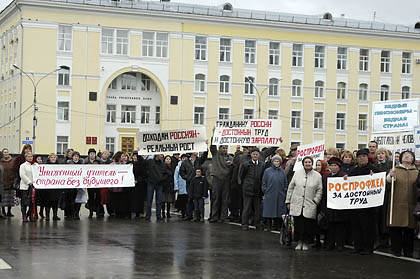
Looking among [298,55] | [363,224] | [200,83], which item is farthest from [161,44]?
[363,224]

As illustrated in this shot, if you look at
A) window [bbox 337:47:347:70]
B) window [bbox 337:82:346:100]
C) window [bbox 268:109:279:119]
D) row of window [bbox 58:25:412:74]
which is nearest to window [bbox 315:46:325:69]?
row of window [bbox 58:25:412:74]

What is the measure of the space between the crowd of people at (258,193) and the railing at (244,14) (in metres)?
42.6

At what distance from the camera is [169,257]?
1243 centimetres

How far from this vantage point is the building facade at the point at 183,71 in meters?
61.2

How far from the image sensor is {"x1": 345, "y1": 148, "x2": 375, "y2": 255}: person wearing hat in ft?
44.6

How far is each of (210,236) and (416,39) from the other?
61082 mm

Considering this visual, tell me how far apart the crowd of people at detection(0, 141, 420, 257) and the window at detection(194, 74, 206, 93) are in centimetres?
4299

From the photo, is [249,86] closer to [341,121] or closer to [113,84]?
[341,121]

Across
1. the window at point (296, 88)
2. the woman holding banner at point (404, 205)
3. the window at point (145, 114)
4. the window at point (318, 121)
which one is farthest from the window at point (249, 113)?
the woman holding banner at point (404, 205)

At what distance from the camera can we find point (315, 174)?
13984 mm

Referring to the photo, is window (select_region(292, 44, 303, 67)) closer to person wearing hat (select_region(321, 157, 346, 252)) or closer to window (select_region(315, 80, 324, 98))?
window (select_region(315, 80, 324, 98))

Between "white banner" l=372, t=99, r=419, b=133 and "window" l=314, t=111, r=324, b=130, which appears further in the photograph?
"window" l=314, t=111, r=324, b=130

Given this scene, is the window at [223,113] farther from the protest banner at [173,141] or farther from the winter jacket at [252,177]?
the winter jacket at [252,177]

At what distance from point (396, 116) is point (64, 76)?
48.7m
